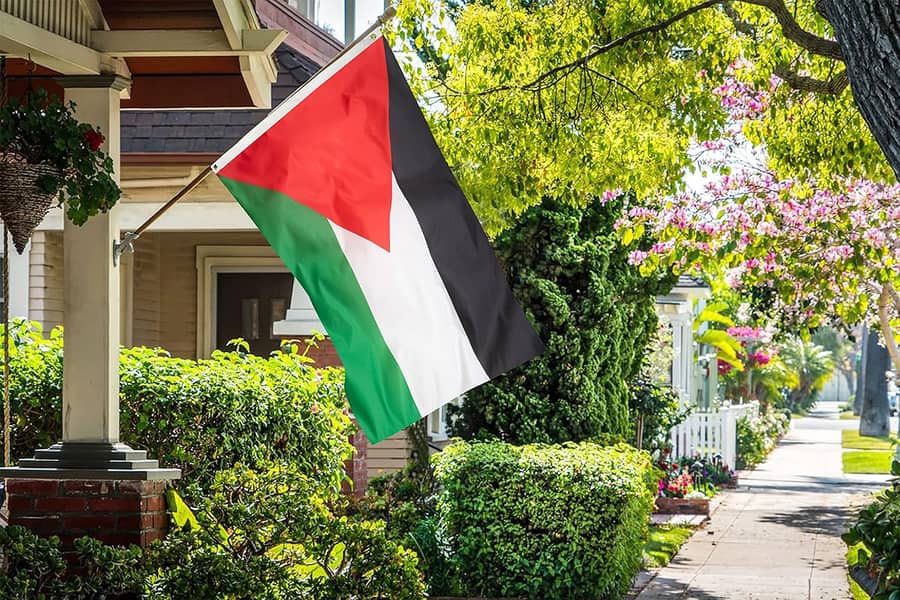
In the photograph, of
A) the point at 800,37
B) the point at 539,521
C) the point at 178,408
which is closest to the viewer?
the point at 800,37

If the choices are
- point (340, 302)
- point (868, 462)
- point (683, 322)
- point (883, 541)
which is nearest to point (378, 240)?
point (340, 302)

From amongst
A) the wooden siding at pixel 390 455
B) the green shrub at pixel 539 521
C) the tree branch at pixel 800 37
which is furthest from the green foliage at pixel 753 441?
the tree branch at pixel 800 37

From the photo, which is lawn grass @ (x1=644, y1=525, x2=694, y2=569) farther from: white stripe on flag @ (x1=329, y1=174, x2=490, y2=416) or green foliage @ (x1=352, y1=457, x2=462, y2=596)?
white stripe on flag @ (x1=329, y1=174, x2=490, y2=416)

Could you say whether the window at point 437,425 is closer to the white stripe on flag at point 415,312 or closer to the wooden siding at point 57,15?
the wooden siding at point 57,15

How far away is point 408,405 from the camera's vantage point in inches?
218

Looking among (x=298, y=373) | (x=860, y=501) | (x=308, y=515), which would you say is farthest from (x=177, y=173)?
(x=860, y=501)

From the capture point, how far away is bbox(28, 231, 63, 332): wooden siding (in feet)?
44.0

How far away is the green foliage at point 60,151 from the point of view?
20.4 ft

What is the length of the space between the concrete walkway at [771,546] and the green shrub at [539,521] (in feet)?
3.08

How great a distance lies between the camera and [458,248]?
18.7 feet

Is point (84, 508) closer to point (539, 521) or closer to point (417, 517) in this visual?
point (539, 521)

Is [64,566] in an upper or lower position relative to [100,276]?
lower

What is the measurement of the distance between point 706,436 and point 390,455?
9843 mm

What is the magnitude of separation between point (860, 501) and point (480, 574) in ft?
39.5
